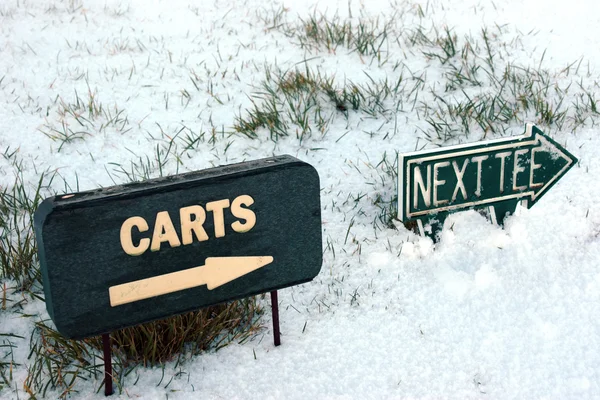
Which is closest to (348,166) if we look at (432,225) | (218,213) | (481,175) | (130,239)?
(432,225)

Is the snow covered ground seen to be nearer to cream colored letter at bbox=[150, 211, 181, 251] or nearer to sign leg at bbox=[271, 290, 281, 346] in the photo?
sign leg at bbox=[271, 290, 281, 346]

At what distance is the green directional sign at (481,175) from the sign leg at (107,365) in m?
1.32

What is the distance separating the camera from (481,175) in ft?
9.32

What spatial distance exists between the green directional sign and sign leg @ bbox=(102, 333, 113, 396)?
1318 millimetres

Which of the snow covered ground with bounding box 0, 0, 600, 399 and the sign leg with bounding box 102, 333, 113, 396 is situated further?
the snow covered ground with bounding box 0, 0, 600, 399

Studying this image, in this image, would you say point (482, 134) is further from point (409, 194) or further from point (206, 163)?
point (206, 163)

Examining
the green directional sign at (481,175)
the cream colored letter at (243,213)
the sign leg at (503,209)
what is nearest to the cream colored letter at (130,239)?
the cream colored letter at (243,213)

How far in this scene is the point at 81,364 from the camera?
2.27 m

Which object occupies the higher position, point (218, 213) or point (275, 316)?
point (218, 213)

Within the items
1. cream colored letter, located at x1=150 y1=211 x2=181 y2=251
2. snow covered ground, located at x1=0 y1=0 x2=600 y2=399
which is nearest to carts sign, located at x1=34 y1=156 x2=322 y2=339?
cream colored letter, located at x1=150 y1=211 x2=181 y2=251

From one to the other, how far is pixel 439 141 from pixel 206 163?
1275mm

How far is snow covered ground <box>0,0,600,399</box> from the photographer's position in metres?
2.32

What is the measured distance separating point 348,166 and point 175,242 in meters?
1.50

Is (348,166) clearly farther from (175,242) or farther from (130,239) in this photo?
(130,239)
